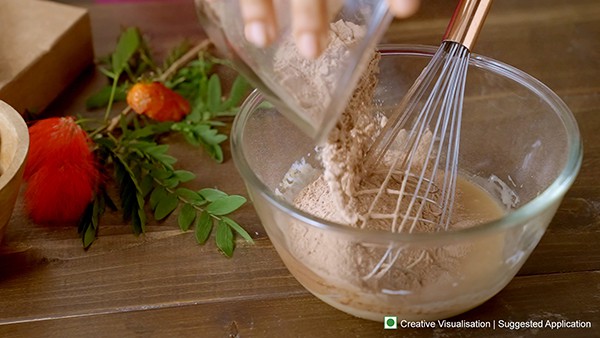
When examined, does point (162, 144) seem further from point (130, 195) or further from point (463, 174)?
point (463, 174)

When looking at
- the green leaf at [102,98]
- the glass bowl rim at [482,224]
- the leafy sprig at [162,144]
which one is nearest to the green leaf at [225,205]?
the leafy sprig at [162,144]

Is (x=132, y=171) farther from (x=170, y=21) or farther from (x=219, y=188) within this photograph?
(x=170, y=21)

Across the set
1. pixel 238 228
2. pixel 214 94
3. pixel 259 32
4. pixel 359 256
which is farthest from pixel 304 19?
pixel 214 94

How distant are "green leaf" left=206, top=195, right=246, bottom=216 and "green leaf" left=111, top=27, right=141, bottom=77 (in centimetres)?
23

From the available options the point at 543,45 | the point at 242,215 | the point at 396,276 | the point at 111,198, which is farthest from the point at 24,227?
the point at 543,45

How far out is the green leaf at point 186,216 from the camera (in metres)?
0.63

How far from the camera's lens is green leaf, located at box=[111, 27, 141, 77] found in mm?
802

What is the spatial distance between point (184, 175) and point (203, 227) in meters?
0.07

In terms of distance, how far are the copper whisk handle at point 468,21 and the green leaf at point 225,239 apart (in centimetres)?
23

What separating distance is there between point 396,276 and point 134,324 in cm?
20

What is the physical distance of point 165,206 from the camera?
646 millimetres

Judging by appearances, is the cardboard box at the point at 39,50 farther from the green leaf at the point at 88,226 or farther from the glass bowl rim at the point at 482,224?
the glass bowl rim at the point at 482,224

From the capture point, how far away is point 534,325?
536 mm

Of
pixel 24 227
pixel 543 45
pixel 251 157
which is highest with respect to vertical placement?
pixel 543 45
